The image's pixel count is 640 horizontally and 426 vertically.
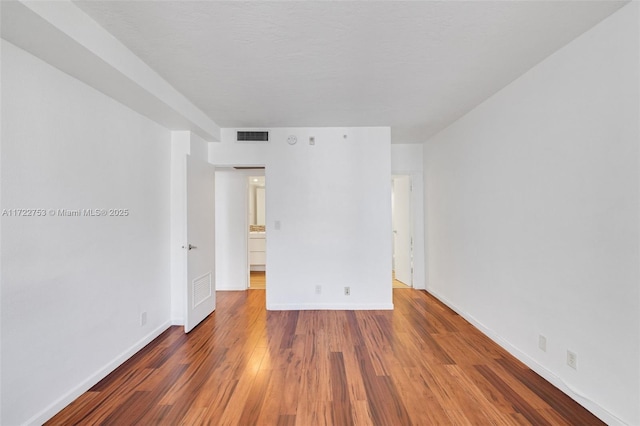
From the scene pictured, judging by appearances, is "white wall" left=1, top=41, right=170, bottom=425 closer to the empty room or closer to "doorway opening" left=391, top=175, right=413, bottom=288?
the empty room

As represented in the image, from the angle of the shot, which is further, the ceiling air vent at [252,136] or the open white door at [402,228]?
the open white door at [402,228]

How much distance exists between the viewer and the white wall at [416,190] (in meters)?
4.52

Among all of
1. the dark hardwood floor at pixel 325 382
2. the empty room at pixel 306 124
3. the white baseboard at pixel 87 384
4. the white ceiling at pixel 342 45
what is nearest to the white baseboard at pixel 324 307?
the empty room at pixel 306 124

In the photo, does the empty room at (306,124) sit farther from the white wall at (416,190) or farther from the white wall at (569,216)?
the white wall at (416,190)

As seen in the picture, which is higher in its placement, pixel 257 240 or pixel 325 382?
pixel 257 240

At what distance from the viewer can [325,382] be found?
2045 mm

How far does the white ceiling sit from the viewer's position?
152 centimetres

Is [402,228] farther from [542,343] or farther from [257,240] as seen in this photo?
[257,240]

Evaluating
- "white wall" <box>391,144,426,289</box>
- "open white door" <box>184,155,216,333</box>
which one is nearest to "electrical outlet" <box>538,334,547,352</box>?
"white wall" <box>391,144,426,289</box>

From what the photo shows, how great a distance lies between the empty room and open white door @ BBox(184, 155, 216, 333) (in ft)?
0.12

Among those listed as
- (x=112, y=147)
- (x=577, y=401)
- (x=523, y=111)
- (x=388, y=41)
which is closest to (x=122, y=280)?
(x=112, y=147)

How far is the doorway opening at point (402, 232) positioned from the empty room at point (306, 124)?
1158mm

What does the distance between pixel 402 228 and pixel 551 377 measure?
305 cm

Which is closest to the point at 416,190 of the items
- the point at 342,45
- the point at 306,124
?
the point at 306,124
